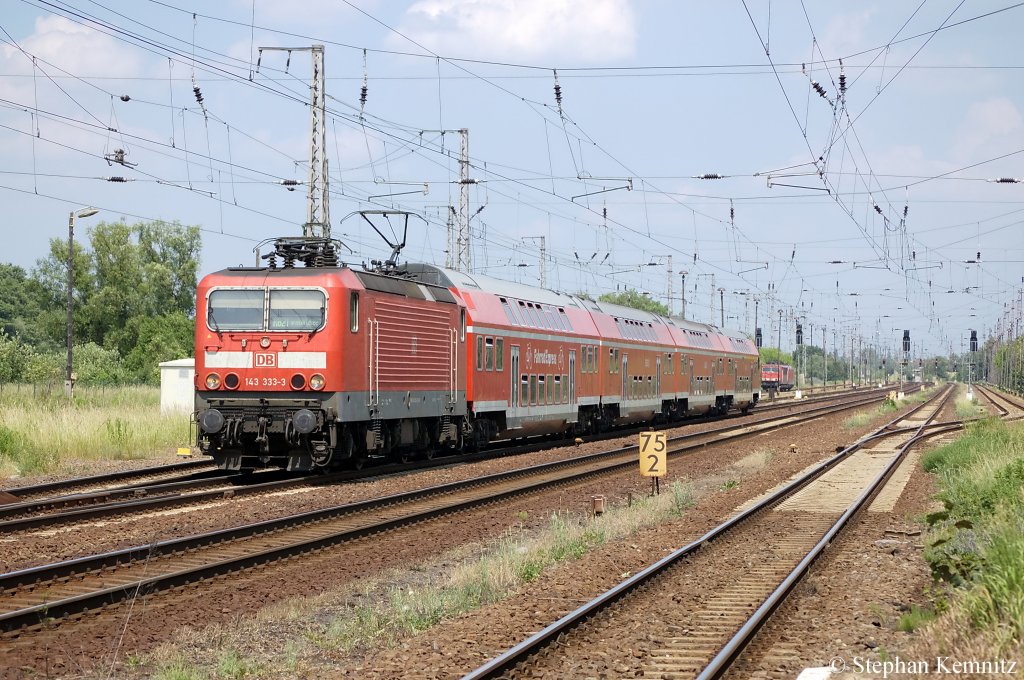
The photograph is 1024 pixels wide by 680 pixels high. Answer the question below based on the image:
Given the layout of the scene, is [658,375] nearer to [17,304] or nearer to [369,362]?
[369,362]

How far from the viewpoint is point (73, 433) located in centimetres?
2495

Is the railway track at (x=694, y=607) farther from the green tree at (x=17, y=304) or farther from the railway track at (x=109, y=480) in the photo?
the green tree at (x=17, y=304)

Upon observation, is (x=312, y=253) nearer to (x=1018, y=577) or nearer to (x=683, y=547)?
(x=683, y=547)

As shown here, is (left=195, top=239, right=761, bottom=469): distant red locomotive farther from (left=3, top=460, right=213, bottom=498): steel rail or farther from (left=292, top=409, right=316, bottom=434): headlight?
(left=3, top=460, right=213, bottom=498): steel rail

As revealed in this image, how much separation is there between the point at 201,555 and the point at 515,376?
15.8 metres

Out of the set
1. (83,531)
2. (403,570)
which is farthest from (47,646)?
(83,531)

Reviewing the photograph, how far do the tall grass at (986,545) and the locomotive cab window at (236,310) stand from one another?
1174 centimetres

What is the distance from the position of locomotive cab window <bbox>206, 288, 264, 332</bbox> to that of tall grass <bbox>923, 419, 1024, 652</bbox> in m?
11.7

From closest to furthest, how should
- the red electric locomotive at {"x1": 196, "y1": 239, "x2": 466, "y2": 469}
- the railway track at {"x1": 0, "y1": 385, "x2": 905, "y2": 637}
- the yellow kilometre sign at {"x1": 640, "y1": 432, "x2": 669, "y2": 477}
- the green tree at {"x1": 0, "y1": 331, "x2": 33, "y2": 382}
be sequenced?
the railway track at {"x1": 0, "y1": 385, "x2": 905, "y2": 637} < the red electric locomotive at {"x1": 196, "y1": 239, "x2": 466, "y2": 469} < the yellow kilometre sign at {"x1": 640, "y1": 432, "x2": 669, "y2": 477} < the green tree at {"x1": 0, "y1": 331, "x2": 33, "y2": 382}

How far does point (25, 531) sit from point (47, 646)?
600 cm

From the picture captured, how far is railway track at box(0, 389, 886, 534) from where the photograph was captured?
15500 millimetres

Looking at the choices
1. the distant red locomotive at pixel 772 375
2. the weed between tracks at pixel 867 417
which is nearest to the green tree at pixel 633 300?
the distant red locomotive at pixel 772 375

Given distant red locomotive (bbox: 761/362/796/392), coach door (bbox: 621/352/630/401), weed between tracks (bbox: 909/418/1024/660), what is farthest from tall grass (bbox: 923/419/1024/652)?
distant red locomotive (bbox: 761/362/796/392)
